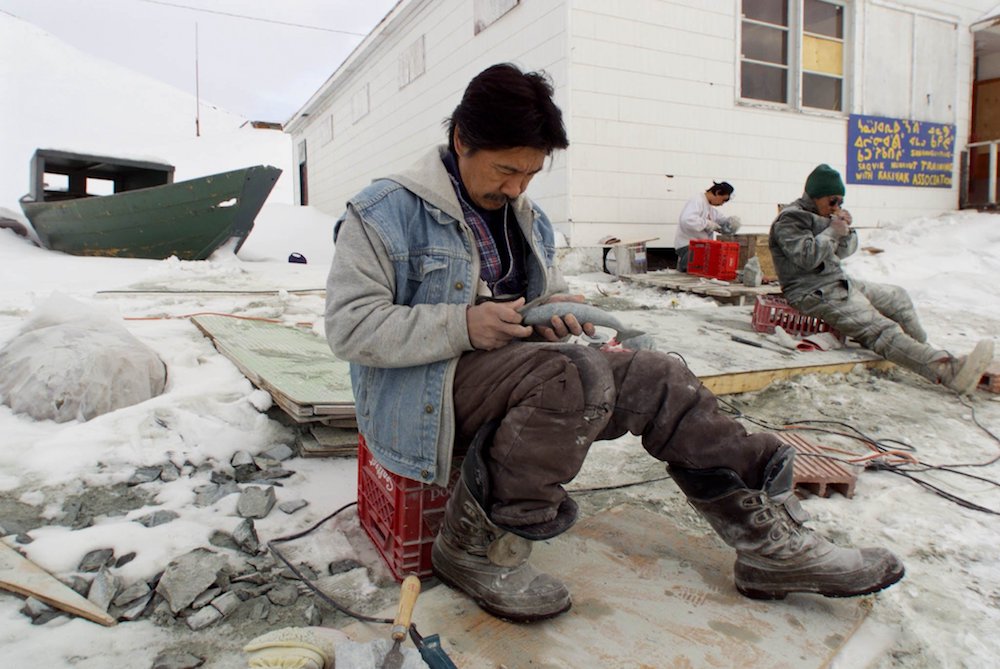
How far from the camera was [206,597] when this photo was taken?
166 centimetres

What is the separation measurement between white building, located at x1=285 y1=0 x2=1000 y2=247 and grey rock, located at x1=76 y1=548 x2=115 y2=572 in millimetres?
6135

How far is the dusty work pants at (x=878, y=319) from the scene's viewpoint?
412 cm

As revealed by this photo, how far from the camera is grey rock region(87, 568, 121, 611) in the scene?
5.29 feet

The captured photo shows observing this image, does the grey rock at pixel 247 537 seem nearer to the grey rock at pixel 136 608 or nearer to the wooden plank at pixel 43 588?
the grey rock at pixel 136 608

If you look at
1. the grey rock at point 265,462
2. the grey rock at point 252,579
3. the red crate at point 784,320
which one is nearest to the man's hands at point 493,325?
the grey rock at point 252,579

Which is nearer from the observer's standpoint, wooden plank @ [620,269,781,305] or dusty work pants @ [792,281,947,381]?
dusty work pants @ [792,281,947,381]

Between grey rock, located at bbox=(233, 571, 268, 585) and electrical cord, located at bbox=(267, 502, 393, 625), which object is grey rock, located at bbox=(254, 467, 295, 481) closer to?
electrical cord, located at bbox=(267, 502, 393, 625)

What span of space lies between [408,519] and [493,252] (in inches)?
31.5

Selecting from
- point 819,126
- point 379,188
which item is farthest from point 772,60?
point 379,188

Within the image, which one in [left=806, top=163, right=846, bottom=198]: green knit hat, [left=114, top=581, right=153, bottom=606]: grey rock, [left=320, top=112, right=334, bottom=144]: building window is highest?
[left=320, top=112, right=334, bottom=144]: building window

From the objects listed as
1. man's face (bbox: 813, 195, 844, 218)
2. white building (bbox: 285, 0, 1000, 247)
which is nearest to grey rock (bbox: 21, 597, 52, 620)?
man's face (bbox: 813, 195, 844, 218)

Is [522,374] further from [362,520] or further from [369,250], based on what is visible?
[362,520]

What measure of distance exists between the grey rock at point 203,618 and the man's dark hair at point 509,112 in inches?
54.0

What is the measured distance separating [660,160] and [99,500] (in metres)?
8.02
